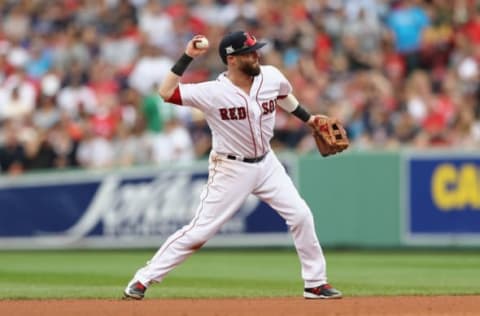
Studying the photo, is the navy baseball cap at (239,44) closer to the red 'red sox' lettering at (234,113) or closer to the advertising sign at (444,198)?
the red 'red sox' lettering at (234,113)

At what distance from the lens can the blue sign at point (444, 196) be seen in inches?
705

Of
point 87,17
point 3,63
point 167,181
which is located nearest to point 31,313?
point 167,181

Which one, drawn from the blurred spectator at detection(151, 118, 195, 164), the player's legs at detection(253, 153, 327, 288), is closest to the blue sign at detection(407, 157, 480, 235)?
the blurred spectator at detection(151, 118, 195, 164)

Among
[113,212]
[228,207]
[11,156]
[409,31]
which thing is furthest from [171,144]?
[228,207]

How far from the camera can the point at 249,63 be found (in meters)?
9.66

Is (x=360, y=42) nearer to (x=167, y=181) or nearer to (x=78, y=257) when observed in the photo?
(x=167, y=181)

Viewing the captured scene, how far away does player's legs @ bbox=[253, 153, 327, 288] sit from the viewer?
32.0ft

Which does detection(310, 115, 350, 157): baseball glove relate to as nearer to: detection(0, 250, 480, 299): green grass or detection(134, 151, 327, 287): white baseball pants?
detection(134, 151, 327, 287): white baseball pants

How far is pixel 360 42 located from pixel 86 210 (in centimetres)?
499

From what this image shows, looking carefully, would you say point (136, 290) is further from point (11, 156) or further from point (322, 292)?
point (11, 156)

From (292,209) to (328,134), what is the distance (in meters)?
0.85

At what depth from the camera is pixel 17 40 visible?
21531 millimetres

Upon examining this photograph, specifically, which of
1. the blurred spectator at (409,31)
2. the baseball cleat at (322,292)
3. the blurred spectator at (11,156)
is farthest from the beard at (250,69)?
the blurred spectator at (409,31)

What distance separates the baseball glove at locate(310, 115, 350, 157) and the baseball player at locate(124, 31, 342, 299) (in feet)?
1.87
